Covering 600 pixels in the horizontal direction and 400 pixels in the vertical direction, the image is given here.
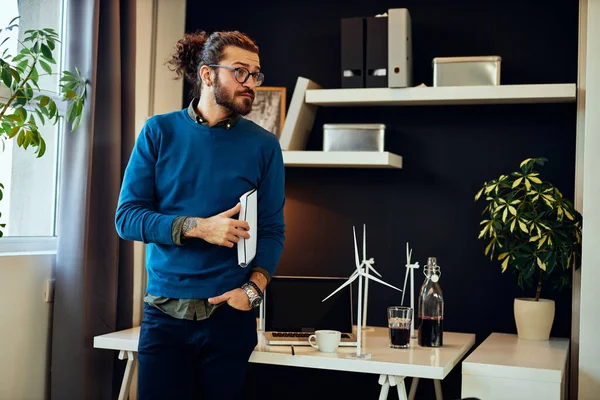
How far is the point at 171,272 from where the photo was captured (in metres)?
1.99

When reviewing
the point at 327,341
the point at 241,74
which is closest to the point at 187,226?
the point at 241,74

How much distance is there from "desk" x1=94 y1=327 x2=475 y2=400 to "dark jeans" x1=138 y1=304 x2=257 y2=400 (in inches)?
14.2

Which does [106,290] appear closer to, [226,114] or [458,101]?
[226,114]

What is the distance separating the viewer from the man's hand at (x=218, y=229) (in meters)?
1.87

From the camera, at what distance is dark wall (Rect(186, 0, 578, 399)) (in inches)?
118

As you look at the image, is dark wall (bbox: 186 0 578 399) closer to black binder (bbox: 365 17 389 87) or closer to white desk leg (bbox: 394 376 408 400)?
black binder (bbox: 365 17 389 87)

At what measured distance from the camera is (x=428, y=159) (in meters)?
3.15

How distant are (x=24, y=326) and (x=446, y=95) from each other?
1.81 metres

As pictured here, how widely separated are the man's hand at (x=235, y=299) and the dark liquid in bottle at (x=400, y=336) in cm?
75

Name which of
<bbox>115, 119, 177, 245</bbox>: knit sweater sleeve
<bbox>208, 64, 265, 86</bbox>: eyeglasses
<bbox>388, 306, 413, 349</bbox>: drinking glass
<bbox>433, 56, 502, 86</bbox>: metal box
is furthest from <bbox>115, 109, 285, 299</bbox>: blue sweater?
<bbox>433, 56, 502, 86</bbox>: metal box

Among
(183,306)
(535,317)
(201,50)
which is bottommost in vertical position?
(535,317)

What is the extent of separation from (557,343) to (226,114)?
1550mm

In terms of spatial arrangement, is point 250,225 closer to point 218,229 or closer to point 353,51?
point 218,229

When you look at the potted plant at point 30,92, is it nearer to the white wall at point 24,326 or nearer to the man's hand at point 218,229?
the white wall at point 24,326
